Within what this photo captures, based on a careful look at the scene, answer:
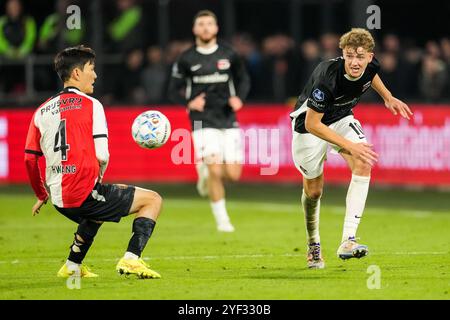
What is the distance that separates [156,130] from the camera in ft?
33.9

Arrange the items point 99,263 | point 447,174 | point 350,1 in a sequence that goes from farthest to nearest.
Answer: point 350,1, point 447,174, point 99,263

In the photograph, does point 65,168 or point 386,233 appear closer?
point 65,168

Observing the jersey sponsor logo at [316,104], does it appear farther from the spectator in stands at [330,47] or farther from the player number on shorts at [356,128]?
the spectator in stands at [330,47]

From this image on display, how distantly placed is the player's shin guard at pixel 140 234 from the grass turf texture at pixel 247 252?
27 cm

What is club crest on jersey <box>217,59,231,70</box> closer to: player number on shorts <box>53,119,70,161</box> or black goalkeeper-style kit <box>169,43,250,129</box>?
black goalkeeper-style kit <box>169,43,250,129</box>

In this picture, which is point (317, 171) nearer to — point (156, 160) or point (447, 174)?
point (447, 174)

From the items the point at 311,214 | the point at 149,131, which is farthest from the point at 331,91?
the point at 149,131

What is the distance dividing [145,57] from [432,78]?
575 cm

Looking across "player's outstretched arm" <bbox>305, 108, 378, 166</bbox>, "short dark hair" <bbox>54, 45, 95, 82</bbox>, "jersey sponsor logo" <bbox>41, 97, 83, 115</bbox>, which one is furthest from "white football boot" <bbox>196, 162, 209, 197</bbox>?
"jersey sponsor logo" <bbox>41, 97, 83, 115</bbox>

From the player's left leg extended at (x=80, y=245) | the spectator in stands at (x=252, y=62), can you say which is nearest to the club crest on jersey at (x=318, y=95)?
the player's left leg extended at (x=80, y=245)

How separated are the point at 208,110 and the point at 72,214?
5.67 m

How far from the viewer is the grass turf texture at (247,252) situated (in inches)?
361

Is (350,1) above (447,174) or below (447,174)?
above

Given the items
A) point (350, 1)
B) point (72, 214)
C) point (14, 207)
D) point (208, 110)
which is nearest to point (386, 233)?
point (208, 110)
